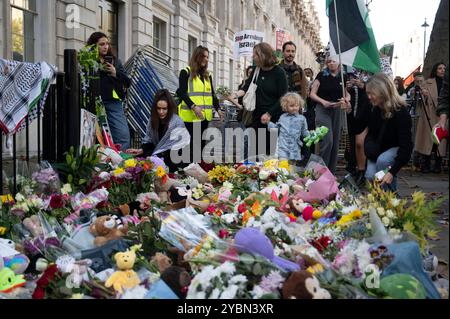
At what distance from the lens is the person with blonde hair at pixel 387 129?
15.6ft

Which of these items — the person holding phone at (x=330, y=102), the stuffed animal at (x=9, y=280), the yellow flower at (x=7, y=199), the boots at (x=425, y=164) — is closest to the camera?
the stuffed animal at (x=9, y=280)

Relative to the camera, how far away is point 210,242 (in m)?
2.58

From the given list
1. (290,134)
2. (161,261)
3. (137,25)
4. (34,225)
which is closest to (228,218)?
(161,261)

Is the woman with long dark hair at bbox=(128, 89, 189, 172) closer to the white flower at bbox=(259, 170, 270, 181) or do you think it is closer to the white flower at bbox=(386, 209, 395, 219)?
the white flower at bbox=(259, 170, 270, 181)

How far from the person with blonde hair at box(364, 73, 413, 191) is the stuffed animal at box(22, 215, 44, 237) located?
276 cm

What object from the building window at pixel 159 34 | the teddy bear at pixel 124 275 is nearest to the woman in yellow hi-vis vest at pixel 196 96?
the teddy bear at pixel 124 275

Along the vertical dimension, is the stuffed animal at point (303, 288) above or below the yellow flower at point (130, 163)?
below

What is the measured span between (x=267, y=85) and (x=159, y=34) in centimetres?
1306

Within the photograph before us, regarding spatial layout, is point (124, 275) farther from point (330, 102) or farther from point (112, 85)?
point (330, 102)

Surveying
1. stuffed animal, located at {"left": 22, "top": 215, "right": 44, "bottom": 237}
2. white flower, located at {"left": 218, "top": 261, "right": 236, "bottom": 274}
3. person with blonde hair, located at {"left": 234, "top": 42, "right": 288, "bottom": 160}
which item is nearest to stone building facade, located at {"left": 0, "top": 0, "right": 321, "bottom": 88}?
person with blonde hair, located at {"left": 234, "top": 42, "right": 288, "bottom": 160}

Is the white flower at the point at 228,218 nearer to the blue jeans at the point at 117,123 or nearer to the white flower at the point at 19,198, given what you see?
the white flower at the point at 19,198

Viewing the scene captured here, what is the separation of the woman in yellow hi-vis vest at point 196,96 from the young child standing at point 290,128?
1.10 m
